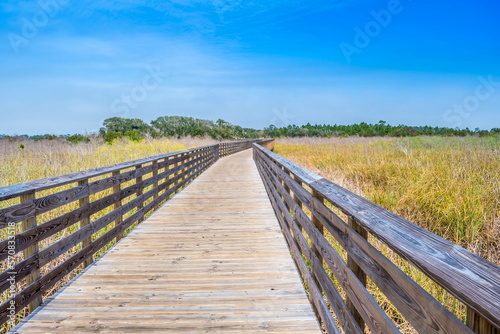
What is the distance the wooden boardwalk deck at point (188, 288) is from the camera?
2.67 m

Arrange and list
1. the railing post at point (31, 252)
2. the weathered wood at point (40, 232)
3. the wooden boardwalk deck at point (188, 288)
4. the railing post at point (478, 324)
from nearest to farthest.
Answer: the railing post at point (478, 324) → the weathered wood at point (40, 232) → the wooden boardwalk deck at point (188, 288) → the railing post at point (31, 252)

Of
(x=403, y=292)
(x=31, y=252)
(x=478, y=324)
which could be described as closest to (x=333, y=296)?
(x=403, y=292)

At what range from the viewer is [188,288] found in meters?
3.30

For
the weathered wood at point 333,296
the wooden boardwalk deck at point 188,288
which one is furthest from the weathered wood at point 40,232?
the weathered wood at point 333,296

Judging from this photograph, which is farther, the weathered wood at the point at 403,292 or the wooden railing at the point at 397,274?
the weathered wood at the point at 403,292

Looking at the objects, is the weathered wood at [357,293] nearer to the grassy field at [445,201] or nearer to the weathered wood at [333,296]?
the weathered wood at [333,296]

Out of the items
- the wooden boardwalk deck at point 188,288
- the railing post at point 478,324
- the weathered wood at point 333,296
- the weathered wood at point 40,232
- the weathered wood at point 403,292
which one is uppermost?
the railing post at point 478,324

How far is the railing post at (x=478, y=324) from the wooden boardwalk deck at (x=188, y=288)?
191cm

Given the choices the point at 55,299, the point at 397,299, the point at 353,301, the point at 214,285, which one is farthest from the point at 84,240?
the point at 397,299

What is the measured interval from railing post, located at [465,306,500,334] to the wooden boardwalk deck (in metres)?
1.91

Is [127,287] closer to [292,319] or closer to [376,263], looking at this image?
[292,319]

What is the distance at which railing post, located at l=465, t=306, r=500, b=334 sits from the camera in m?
0.85

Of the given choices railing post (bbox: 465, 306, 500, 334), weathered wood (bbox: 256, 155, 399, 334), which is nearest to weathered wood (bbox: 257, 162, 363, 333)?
weathered wood (bbox: 256, 155, 399, 334)

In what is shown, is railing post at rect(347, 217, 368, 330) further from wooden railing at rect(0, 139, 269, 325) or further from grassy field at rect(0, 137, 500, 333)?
wooden railing at rect(0, 139, 269, 325)
